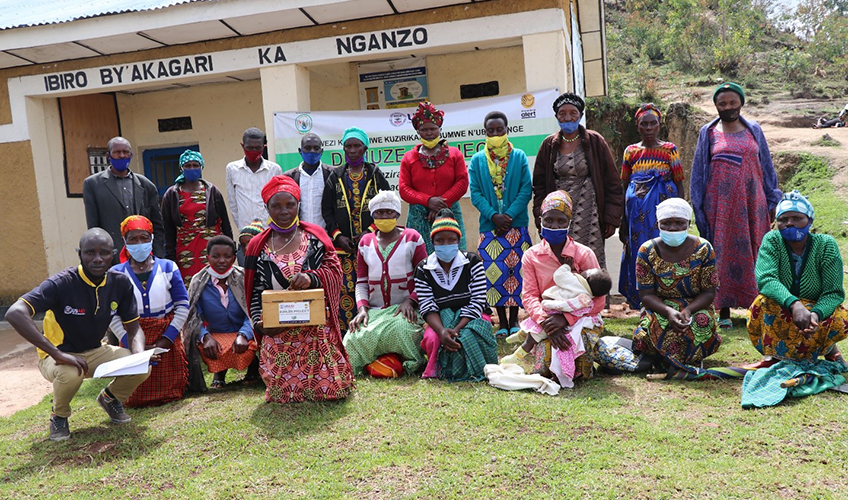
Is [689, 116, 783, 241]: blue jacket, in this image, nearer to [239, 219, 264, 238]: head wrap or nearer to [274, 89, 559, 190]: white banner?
[274, 89, 559, 190]: white banner

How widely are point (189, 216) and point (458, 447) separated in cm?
360

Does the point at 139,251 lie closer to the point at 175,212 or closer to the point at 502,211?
the point at 175,212

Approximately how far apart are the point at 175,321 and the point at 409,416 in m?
1.80

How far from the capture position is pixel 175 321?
4.59 metres

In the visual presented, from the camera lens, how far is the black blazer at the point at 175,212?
5938 mm

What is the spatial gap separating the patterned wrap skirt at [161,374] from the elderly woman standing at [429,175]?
7.21ft

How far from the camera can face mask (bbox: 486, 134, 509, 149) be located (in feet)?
18.9

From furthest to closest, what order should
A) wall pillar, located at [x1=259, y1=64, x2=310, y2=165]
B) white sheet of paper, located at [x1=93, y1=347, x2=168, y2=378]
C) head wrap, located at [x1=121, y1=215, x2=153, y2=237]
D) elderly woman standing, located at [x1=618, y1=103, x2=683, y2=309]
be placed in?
1. wall pillar, located at [x1=259, y1=64, x2=310, y2=165]
2. elderly woman standing, located at [x1=618, y1=103, x2=683, y2=309]
3. head wrap, located at [x1=121, y1=215, x2=153, y2=237]
4. white sheet of paper, located at [x1=93, y1=347, x2=168, y2=378]

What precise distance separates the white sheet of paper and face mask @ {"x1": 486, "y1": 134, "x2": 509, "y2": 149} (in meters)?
3.24

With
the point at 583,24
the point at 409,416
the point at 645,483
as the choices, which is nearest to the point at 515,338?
the point at 409,416

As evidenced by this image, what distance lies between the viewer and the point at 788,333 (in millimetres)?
4098

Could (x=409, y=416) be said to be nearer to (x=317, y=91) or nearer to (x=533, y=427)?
(x=533, y=427)

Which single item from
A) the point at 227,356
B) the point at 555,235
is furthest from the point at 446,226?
the point at 227,356

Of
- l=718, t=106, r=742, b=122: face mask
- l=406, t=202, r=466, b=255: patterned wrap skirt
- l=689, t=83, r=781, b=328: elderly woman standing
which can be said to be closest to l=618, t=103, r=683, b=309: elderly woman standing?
l=689, t=83, r=781, b=328: elderly woman standing
